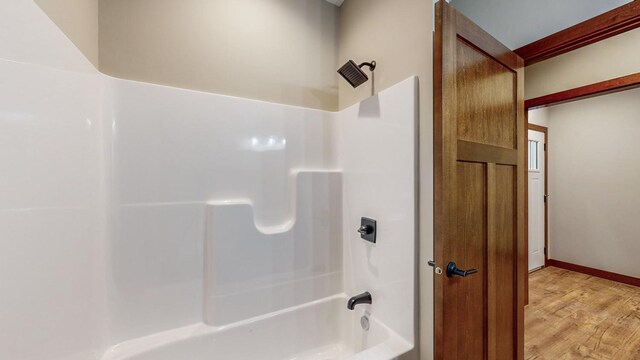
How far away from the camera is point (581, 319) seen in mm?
2279

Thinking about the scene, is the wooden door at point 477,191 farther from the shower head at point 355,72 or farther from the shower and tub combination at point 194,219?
the shower head at point 355,72

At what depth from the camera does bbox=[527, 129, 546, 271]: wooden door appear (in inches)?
131

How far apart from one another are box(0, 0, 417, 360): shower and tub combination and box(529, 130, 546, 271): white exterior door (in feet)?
10.7

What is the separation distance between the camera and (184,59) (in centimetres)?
135

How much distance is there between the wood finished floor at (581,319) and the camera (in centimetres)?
188

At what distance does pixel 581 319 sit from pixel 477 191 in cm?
252

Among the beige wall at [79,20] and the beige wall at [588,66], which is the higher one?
the beige wall at [588,66]

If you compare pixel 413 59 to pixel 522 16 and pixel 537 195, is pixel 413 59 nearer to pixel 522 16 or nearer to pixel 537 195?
pixel 522 16

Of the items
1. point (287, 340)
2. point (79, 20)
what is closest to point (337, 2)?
point (79, 20)

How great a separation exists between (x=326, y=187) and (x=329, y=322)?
0.96 metres

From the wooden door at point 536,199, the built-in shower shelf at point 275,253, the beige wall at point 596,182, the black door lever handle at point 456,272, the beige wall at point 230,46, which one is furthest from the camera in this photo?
the wooden door at point 536,199

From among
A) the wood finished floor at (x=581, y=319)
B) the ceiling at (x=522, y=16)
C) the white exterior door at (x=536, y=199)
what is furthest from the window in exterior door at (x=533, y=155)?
the ceiling at (x=522, y=16)

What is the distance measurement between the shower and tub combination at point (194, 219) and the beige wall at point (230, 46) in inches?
4.6

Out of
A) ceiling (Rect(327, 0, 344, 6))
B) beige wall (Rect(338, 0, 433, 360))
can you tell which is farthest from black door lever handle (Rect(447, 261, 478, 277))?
ceiling (Rect(327, 0, 344, 6))
